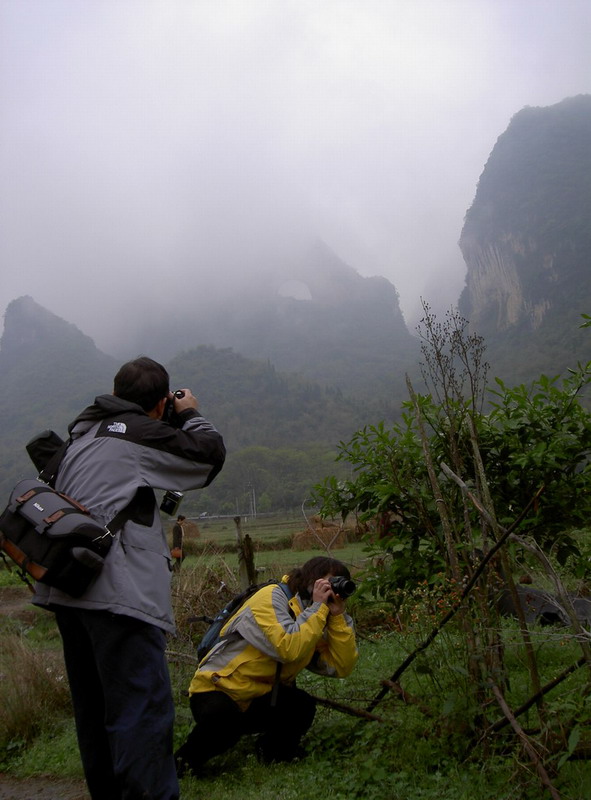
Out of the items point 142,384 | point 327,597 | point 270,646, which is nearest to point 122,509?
point 142,384

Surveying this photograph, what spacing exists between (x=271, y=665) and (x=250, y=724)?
1.10ft

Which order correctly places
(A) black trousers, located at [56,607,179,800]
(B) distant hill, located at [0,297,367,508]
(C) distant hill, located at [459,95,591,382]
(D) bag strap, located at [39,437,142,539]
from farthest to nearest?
→ (C) distant hill, located at [459,95,591,382], (B) distant hill, located at [0,297,367,508], (D) bag strap, located at [39,437,142,539], (A) black trousers, located at [56,607,179,800]

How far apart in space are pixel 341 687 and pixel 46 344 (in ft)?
481

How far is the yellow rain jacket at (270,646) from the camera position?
307 centimetres

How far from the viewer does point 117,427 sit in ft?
8.23

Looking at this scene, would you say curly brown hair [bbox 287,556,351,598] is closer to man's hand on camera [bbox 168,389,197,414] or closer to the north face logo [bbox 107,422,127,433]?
man's hand on camera [bbox 168,389,197,414]

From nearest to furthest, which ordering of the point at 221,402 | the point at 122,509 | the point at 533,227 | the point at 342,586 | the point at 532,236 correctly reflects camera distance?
the point at 122,509
the point at 342,586
the point at 221,402
the point at 532,236
the point at 533,227

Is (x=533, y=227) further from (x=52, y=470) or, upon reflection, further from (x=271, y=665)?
(x=52, y=470)

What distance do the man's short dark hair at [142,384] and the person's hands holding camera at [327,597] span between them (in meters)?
1.21

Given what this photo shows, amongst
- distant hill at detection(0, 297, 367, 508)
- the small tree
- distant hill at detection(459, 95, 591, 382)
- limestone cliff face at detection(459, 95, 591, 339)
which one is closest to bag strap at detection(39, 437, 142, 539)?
the small tree

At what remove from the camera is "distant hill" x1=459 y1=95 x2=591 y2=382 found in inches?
3310

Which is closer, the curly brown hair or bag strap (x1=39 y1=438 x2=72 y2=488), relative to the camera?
bag strap (x1=39 y1=438 x2=72 y2=488)

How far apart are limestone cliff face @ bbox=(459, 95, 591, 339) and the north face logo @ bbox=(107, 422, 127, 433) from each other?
83484 mm

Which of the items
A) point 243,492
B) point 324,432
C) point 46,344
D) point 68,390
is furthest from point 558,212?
point 46,344
